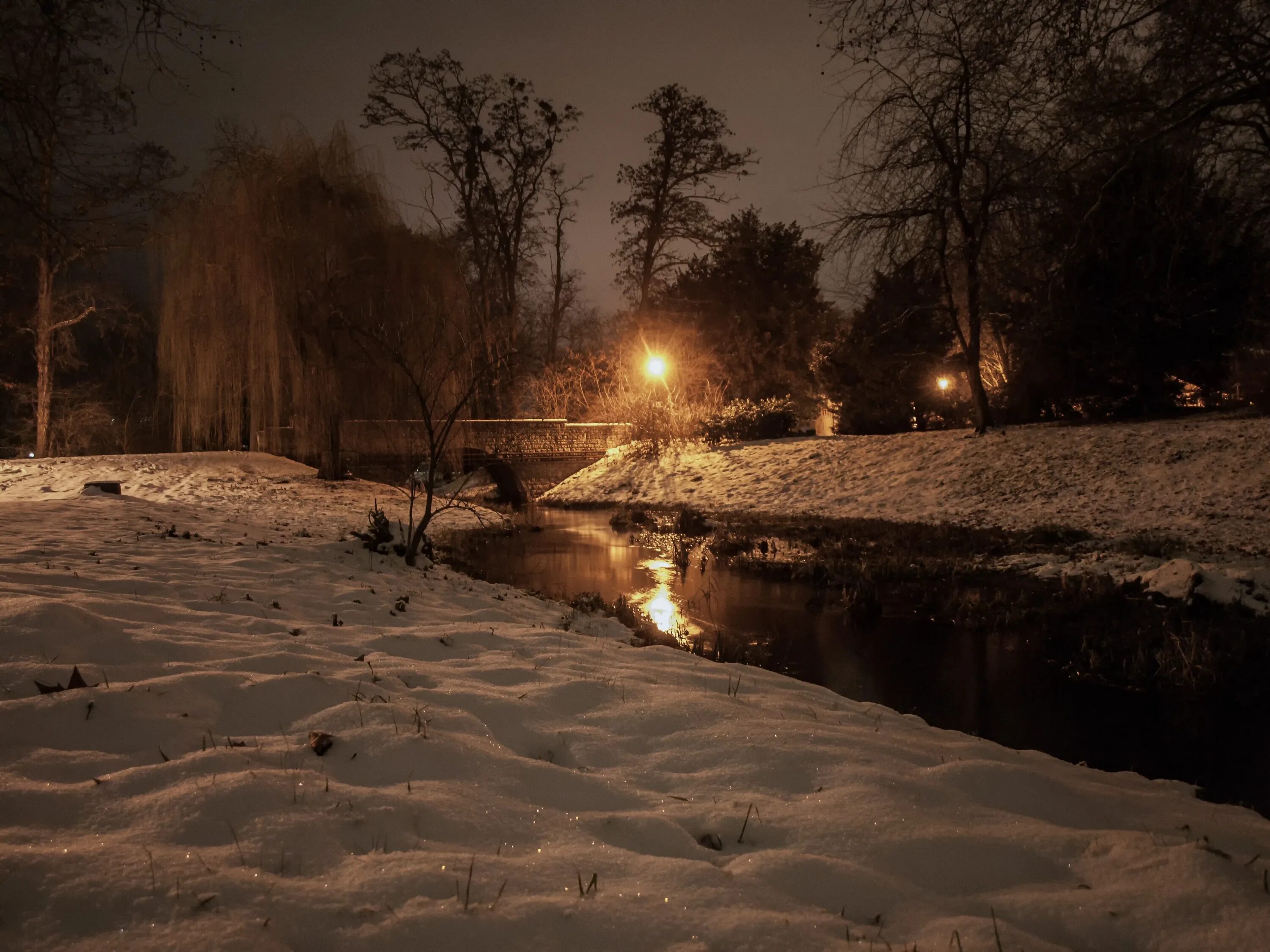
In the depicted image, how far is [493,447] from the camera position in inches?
861

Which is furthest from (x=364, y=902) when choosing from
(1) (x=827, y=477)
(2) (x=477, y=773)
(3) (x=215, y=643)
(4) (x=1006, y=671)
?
(1) (x=827, y=477)

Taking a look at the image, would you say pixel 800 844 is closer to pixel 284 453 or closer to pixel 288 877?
pixel 288 877

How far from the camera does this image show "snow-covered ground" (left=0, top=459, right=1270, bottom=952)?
181cm

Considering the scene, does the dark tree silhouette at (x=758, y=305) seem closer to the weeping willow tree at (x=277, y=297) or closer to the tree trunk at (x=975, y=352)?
the tree trunk at (x=975, y=352)

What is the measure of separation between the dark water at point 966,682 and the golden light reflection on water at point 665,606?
26mm

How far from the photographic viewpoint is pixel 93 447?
77.9ft

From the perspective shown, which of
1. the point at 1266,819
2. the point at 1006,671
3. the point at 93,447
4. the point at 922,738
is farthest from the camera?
the point at 93,447

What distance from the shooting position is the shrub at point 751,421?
74.6 ft

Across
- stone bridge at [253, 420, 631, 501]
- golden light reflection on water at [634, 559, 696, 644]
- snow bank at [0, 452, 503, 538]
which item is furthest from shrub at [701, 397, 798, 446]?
golden light reflection on water at [634, 559, 696, 644]

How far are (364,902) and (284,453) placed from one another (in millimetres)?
19844

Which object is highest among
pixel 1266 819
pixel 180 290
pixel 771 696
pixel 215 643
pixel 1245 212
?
pixel 180 290

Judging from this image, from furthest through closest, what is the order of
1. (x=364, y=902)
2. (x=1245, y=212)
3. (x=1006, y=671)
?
(x=1245, y=212)
(x=1006, y=671)
(x=364, y=902)

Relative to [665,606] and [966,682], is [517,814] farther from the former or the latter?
[665,606]

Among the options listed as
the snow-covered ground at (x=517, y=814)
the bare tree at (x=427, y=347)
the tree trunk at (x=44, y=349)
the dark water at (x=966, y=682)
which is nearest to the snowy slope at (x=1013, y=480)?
the bare tree at (x=427, y=347)
